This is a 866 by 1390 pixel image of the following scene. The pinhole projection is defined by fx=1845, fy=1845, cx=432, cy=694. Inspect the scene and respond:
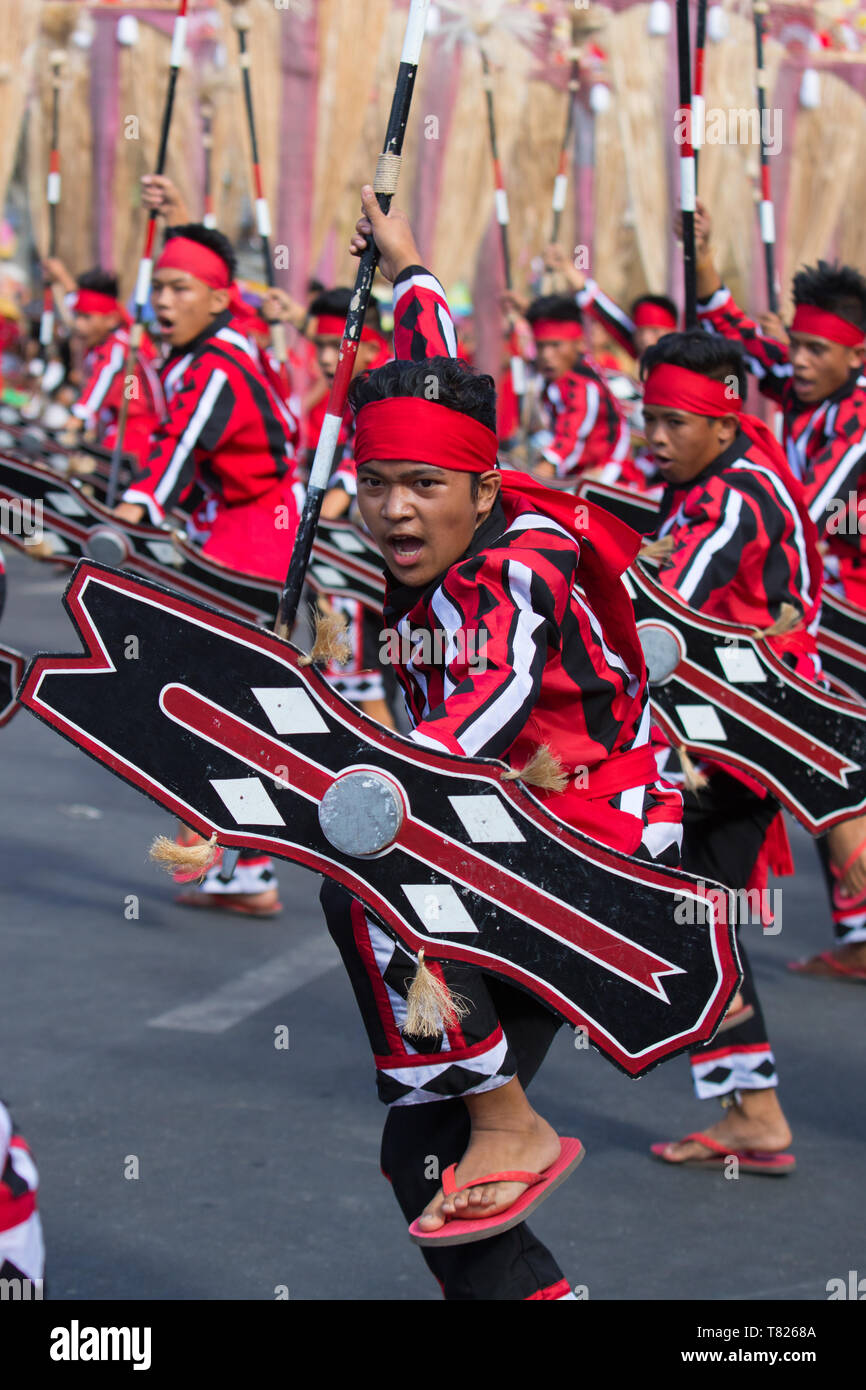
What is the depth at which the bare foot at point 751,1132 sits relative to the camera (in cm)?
387

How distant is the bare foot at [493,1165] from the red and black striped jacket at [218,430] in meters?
3.36

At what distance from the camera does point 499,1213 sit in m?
2.25

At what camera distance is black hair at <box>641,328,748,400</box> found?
3.91 metres

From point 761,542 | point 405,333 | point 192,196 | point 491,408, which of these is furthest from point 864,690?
point 192,196

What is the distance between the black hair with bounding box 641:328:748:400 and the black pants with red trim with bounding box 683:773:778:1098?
868mm

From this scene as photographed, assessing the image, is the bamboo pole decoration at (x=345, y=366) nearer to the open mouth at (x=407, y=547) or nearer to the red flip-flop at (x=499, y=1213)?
the open mouth at (x=407, y=547)

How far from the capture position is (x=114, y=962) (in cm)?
500

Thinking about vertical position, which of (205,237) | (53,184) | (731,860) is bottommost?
(731,860)

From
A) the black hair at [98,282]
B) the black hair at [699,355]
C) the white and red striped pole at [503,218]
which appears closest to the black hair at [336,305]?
the white and red striped pole at [503,218]

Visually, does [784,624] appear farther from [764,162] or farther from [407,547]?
[764,162]

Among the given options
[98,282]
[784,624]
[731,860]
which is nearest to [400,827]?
[784,624]

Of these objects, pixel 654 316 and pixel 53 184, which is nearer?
pixel 654 316

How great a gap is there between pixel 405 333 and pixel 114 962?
2566mm

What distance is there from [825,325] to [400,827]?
144 inches
